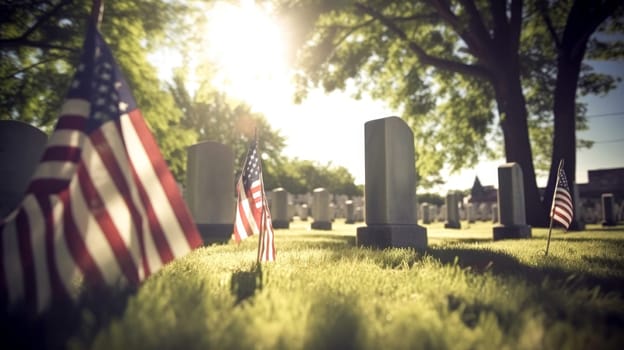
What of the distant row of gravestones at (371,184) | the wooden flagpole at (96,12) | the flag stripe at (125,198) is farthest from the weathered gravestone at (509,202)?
the wooden flagpole at (96,12)

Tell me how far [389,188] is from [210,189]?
4791 mm

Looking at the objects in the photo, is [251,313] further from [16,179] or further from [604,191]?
[604,191]

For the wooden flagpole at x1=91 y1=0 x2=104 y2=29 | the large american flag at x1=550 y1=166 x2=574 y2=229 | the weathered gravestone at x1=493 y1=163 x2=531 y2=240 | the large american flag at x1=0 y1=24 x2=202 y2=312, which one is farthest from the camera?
the weathered gravestone at x1=493 y1=163 x2=531 y2=240

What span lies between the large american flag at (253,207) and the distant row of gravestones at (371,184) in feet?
7.98

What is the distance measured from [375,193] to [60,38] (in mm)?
9024

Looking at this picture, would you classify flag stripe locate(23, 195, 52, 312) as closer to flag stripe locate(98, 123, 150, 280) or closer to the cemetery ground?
the cemetery ground

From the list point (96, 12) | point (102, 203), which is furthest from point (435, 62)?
point (102, 203)

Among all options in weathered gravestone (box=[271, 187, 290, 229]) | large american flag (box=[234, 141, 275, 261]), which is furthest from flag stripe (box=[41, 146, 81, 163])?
weathered gravestone (box=[271, 187, 290, 229])

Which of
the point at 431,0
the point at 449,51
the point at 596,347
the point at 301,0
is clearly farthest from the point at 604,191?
the point at 596,347

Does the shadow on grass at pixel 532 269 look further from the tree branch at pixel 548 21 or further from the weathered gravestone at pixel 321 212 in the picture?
the tree branch at pixel 548 21

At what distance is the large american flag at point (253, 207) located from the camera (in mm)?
4349

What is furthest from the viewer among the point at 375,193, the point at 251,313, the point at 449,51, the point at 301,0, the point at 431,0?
the point at 449,51

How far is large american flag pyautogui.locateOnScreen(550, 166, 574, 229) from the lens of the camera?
224 inches

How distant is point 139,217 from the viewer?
2.48 meters
